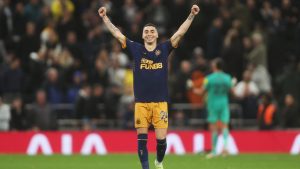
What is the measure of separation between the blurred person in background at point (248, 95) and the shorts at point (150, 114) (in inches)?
428

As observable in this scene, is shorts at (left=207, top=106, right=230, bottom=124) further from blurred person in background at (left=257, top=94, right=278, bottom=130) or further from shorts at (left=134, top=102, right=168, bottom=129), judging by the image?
shorts at (left=134, top=102, right=168, bottom=129)

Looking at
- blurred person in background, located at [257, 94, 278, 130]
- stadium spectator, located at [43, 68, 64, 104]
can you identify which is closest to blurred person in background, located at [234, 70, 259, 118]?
blurred person in background, located at [257, 94, 278, 130]

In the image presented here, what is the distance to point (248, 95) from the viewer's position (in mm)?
26344

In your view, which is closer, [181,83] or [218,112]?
[218,112]

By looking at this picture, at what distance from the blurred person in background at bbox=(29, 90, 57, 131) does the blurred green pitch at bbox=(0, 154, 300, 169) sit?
263cm

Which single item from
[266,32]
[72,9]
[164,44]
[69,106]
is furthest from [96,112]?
[164,44]

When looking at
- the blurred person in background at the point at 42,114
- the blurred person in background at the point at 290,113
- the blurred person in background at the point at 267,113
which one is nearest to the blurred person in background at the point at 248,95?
the blurred person in background at the point at 267,113

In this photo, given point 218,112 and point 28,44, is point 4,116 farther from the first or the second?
point 218,112

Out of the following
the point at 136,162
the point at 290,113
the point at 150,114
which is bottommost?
the point at 136,162

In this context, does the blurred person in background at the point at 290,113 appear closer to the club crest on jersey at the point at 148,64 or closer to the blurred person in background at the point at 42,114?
the blurred person in background at the point at 42,114

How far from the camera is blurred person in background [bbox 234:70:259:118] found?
26328mm

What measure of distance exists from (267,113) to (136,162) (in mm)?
6544

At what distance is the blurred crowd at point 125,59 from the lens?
26359 mm

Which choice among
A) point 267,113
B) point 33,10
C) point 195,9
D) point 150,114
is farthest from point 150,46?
point 33,10
